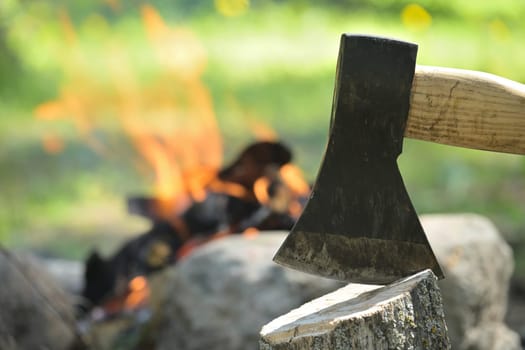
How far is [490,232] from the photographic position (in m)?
4.51

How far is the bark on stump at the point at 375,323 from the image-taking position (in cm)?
232

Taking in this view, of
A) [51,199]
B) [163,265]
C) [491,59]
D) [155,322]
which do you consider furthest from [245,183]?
[491,59]

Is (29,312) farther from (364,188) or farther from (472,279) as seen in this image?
(364,188)

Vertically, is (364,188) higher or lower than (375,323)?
higher

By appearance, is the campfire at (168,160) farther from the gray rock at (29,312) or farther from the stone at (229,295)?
the gray rock at (29,312)

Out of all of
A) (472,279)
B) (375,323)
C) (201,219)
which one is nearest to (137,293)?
(201,219)

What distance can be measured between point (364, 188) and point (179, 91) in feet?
16.7

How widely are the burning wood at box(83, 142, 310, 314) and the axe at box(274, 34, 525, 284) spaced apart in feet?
7.89

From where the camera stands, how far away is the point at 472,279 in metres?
4.20

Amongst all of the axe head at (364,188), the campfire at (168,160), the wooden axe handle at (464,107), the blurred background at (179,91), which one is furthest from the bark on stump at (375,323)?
the blurred background at (179,91)

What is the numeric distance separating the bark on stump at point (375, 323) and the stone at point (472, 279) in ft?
5.50

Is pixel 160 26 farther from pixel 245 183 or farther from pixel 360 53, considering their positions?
pixel 360 53

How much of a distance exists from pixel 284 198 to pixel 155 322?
1.04 meters

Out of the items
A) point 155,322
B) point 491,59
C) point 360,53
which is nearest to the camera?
point 360,53
